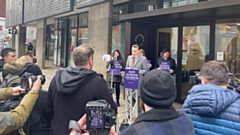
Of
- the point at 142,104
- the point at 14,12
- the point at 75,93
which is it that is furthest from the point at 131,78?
the point at 14,12

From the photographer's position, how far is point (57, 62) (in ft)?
56.8

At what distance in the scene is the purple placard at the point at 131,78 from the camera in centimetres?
507

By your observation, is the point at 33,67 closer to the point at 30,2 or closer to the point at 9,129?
the point at 9,129

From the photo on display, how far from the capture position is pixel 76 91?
225 cm

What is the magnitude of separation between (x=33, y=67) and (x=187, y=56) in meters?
5.23

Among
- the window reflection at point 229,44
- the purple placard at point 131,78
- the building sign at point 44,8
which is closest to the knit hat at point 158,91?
the purple placard at point 131,78

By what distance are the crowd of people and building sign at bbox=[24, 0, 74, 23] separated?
274 inches

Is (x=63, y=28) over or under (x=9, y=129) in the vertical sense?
over

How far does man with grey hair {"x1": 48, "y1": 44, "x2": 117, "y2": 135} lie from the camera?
224cm

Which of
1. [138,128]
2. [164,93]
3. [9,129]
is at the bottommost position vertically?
[9,129]

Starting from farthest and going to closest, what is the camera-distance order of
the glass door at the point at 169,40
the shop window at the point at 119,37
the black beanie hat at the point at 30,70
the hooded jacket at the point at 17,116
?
the shop window at the point at 119,37, the glass door at the point at 169,40, the black beanie hat at the point at 30,70, the hooded jacket at the point at 17,116

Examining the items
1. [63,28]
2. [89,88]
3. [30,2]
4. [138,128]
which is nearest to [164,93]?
[138,128]

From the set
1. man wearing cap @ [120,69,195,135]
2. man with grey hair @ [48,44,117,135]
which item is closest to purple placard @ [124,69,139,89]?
man with grey hair @ [48,44,117,135]

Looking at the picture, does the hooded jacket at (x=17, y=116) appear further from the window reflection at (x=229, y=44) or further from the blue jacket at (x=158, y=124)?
the window reflection at (x=229, y=44)
